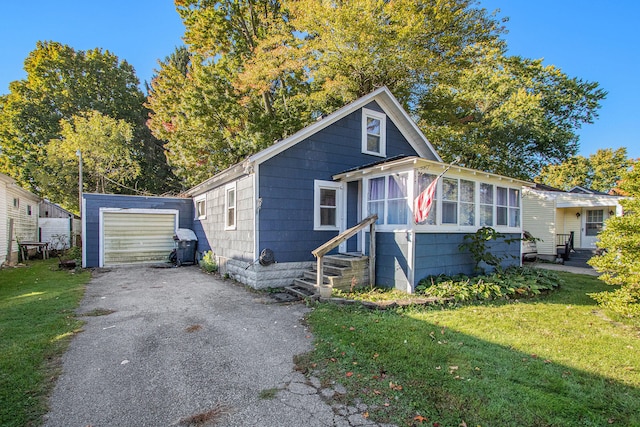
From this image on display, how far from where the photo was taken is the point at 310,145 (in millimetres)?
8656

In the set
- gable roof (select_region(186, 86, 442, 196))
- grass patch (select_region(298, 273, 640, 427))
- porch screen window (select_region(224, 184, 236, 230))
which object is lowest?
grass patch (select_region(298, 273, 640, 427))

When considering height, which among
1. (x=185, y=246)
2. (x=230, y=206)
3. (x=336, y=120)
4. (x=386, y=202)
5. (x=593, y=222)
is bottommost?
(x=185, y=246)

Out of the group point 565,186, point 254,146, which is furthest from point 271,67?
point 565,186

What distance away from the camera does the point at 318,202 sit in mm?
8688

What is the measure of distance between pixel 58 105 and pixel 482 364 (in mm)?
33784

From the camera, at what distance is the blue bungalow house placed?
7.31 meters

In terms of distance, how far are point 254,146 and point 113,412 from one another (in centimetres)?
1506

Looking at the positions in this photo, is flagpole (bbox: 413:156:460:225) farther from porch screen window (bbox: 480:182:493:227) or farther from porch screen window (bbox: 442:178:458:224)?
porch screen window (bbox: 480:182:493:227)

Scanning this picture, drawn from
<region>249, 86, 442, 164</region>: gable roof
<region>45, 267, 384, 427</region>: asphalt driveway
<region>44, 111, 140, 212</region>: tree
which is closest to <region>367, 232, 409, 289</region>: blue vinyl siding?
<region>45, 267, 384, 427</region>: asphalt driveway

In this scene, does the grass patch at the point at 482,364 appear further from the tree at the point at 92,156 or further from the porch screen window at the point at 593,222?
the tree at the point at 92,156

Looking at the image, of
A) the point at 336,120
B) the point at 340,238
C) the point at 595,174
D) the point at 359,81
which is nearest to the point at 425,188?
the point at 340,238

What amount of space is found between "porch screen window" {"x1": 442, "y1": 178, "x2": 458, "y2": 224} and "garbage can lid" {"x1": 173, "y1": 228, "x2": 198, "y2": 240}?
383 inches

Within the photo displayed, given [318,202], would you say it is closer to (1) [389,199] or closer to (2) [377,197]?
(2) [377,197]

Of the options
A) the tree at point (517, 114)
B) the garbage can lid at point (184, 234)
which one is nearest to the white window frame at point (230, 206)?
the garbage can lid at point (184, 234)
